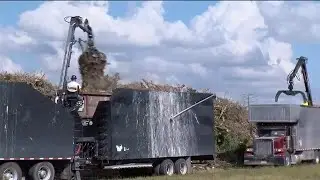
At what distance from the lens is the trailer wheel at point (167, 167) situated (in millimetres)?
27144

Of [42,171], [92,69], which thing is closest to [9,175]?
[42,171]

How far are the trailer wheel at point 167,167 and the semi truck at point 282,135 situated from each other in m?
7.87

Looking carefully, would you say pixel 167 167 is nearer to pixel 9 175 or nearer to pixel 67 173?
pixel 67 173

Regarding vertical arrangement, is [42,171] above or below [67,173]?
above

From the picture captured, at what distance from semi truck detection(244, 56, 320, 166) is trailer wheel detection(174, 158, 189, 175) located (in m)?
7.08

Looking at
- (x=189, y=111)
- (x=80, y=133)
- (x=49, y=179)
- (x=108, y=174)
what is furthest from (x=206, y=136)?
(x=49, y=179)

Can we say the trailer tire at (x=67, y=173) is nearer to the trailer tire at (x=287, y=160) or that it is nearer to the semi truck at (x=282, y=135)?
the semi truck at (x=282, y=135)

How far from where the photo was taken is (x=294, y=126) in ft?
115

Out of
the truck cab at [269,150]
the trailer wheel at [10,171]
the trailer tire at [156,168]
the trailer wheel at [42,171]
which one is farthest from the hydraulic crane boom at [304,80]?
the trailer wheel at [10,171]

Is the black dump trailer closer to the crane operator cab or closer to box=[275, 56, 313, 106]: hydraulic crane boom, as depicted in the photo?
the crane operator cab

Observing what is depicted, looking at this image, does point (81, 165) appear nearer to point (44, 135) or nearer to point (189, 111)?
point (44, 135)

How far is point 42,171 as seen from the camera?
73.1ft

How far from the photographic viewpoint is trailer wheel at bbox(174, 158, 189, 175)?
91.2ft

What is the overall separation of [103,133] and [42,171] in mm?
3218
